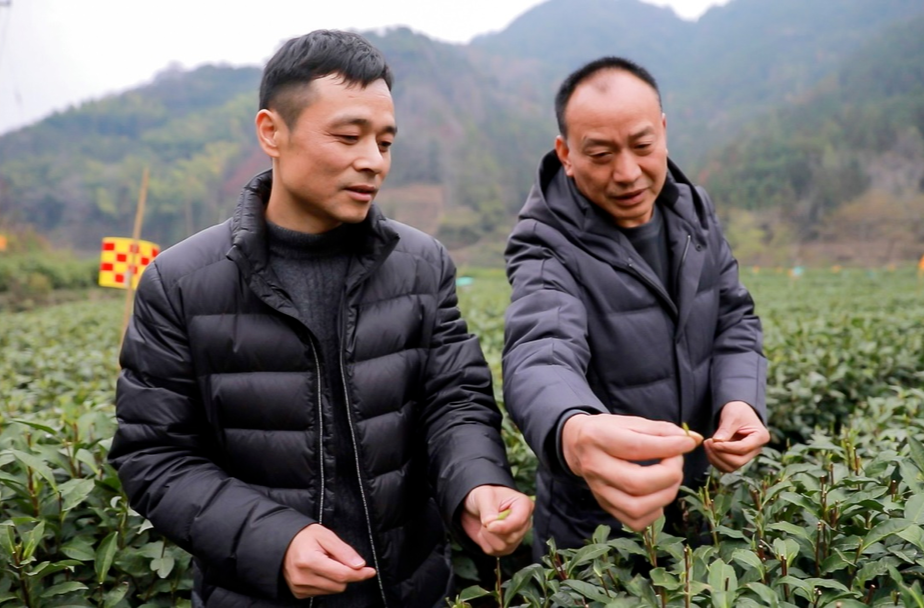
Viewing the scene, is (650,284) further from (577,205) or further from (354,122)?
(354,122)

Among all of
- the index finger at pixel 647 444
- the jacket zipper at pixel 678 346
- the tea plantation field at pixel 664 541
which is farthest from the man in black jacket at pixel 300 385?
the jacket zipper at pixel 678 346

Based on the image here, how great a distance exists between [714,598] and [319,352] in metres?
0.75

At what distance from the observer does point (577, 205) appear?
1.52m

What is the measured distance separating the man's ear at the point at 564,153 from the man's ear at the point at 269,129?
591 millimetres

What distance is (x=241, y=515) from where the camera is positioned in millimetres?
1181

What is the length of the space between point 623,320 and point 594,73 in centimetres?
50

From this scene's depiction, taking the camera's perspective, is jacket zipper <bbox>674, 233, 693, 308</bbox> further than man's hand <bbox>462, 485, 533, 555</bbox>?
Yes

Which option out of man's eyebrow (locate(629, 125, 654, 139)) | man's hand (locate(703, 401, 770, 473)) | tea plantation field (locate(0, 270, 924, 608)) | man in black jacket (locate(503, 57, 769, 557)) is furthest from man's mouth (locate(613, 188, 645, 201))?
tea plantation field (locate(0, 270, 924, 608))

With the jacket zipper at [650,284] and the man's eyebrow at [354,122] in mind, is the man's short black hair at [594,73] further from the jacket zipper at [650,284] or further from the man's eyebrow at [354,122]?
the man's eyebrow at [354,122]

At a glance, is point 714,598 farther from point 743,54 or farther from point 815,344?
point 743,54

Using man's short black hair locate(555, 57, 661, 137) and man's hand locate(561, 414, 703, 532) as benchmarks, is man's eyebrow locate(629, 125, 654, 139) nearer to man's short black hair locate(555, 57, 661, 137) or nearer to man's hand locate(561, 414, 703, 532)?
man's short black hair locate(555, 57, 661, 137)

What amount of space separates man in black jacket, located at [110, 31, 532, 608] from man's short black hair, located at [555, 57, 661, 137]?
1.24 ft

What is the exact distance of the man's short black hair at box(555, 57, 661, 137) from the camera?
143 cm

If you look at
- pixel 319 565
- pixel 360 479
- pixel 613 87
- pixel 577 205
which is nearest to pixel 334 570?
pixel 319 565
